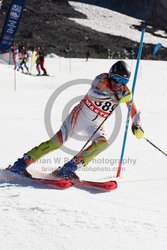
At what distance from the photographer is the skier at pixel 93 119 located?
496 centimetres

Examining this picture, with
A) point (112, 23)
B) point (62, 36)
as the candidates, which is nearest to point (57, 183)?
point (62, 36)

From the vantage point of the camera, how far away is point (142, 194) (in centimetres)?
468

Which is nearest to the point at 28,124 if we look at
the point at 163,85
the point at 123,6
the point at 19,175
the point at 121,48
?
the point at 19,175

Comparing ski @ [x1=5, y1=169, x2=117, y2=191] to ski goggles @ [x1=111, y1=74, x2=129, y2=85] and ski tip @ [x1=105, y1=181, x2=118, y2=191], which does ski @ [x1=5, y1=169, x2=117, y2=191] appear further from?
ski goggles @ [x1=111, y1=74, x2=129, y2=85]

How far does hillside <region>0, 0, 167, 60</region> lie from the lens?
4412 cm

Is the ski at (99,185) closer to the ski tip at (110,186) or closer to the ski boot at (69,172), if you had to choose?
the ski tip at (110,186)

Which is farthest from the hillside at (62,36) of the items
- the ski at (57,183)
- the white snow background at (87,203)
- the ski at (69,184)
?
the ski at (57,183)

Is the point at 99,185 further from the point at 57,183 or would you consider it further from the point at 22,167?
the point at 22,167

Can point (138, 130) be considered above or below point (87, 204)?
above

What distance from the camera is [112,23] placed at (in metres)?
58.3

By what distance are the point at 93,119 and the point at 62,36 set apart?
1728 inches

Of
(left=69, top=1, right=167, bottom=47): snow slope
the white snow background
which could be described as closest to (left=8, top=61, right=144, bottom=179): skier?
the white snow background

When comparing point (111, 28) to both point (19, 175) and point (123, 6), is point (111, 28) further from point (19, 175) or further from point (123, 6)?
point (19, 175)

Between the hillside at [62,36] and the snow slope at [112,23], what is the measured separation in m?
2.07
